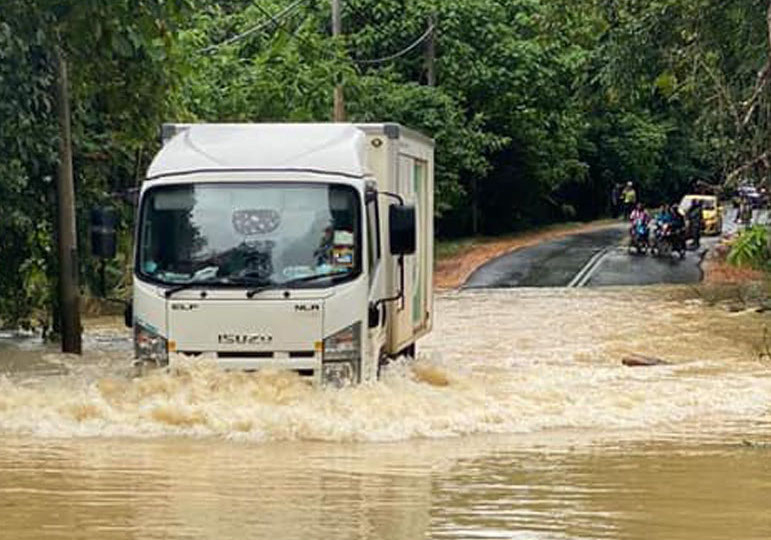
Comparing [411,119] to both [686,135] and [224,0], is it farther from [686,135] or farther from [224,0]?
[686,135]

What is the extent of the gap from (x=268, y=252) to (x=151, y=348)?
135 cm

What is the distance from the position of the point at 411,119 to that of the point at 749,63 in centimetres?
1651

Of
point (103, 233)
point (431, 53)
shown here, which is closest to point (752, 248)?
point (431, 53)

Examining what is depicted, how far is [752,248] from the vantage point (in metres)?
33.2

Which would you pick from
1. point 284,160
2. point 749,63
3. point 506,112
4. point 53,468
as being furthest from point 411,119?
point 53,468

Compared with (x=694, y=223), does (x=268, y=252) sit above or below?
above

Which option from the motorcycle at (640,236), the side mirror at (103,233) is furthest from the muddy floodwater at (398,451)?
the motorcycle at (640,236)

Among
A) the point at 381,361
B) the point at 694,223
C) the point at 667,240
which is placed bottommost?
the point at 667,240

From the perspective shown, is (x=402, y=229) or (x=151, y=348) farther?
(x=402, y=229)

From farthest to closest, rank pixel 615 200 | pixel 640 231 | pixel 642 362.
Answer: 1. pixel 615 200
2. pixel 640 231
3. pixel 642 362

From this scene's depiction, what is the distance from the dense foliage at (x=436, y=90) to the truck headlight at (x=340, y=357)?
11.7 feet

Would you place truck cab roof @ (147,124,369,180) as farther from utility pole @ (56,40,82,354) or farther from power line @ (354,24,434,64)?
power line @ (354,24,434,64)

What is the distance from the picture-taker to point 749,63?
91.3 ft

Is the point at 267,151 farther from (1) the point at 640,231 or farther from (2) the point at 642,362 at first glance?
(1) the point at 640,231
